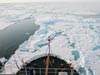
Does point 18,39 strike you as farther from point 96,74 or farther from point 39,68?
point 39,68

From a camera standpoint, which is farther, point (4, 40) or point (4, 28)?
point (4, 28)

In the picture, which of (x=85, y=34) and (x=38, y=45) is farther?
(x=85, y=34)

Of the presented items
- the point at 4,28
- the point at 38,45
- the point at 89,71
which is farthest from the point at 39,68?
the point at 4,28

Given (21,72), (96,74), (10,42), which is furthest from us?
(10,42)

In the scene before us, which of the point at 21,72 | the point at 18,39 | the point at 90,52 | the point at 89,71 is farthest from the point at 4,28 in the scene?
the point at 21,72

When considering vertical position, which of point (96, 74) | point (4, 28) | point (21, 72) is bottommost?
point (96, 74)

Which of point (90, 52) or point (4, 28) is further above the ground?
A: point (4, 28)

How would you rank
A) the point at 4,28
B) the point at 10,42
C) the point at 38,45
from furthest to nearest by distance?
the point at 4,28, the point at 10,42, the point at 38,45

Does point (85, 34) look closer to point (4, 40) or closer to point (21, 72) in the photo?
point (4, 40)

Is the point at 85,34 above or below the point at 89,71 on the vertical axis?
above
